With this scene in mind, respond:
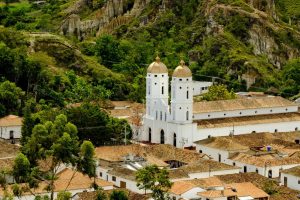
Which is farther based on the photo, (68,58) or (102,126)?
(68,58)

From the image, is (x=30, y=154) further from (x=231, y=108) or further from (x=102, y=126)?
(x=231, y=108)

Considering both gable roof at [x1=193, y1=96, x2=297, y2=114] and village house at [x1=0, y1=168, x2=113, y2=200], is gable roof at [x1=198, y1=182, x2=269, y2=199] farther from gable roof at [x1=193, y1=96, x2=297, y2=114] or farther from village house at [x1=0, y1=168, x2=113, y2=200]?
gable roof at [x1=193, y1=96, x2=297, y2=114]

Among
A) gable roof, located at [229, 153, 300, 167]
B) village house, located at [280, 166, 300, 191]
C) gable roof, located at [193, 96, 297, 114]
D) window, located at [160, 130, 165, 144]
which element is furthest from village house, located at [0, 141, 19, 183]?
village house, located at [280, 166, 300, 191]

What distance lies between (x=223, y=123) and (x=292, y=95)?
82.8ft

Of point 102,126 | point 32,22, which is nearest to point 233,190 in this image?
point 102,126

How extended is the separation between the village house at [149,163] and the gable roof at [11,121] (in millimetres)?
10023

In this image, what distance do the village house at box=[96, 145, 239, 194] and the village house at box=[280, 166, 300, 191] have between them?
368 cm

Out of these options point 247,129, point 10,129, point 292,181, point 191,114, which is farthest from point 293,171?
point 10,129

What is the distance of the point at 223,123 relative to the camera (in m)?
78.1

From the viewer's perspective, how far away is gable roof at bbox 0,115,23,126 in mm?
76625

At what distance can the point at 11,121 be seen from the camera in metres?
77.1

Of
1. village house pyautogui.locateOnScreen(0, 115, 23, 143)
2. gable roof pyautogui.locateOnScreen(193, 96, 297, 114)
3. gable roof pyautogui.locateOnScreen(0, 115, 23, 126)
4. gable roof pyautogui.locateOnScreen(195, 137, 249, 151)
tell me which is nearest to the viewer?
gable roof pyautogui.locateOnScreen(195, 137, 249, 151)

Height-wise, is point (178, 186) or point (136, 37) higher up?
point (136, 37)

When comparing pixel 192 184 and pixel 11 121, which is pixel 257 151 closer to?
pixel 192 184
